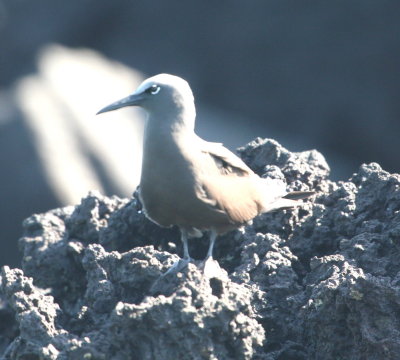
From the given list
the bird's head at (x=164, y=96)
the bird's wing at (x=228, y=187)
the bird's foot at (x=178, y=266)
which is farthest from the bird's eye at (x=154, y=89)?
the bird's foot at (x=178, y=266)

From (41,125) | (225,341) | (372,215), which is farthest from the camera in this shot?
(41,125)

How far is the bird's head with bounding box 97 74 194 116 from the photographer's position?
672cm

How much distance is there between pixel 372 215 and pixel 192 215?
1.57 metres

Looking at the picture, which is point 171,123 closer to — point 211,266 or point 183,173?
point 183,173

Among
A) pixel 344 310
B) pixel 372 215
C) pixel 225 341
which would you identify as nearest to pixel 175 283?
pixel 225 341

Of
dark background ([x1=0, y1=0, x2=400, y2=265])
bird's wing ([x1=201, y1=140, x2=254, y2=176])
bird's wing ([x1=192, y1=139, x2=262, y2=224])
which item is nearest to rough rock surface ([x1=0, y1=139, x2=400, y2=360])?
bird's wing ([x1=192, y1=139, x2=262, y2=224])

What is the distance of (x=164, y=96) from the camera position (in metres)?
6.74

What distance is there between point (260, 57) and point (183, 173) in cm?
1099

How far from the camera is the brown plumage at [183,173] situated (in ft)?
21.5

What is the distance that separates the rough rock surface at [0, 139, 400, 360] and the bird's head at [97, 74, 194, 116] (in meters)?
1.03

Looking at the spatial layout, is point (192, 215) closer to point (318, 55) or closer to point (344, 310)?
point (344, 310)

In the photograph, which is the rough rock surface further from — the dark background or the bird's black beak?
the dark background

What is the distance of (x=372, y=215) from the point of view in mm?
7336

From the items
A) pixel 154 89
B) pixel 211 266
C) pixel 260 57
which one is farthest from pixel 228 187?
pixel 260 57
